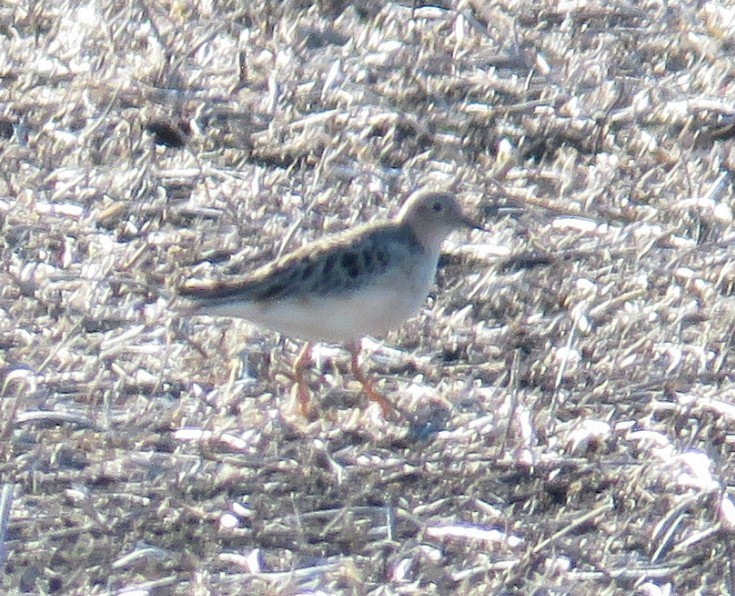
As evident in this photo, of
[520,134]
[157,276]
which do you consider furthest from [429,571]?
[520,134]

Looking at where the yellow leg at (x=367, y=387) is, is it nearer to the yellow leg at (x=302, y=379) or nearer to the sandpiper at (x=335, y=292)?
the sandpiper at (x=335, y=292)

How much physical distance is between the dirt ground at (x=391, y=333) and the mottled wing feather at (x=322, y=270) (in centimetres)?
46

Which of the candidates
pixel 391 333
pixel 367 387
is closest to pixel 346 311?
pixel 367 387

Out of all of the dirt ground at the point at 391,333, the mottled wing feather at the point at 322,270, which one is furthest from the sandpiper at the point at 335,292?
the dirt ground at the point at 391,333

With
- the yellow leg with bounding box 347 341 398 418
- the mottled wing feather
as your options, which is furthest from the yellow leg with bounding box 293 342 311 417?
the mottled wing feather

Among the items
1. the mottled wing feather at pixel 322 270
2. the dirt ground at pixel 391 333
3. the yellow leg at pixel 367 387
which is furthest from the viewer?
the yellow leg at pixel 367 387

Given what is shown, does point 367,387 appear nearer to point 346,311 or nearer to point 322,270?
point 346,311

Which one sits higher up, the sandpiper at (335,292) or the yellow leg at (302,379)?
the sandpiper at (335,292)

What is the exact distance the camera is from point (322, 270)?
7168mm

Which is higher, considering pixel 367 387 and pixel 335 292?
pixel 335 292

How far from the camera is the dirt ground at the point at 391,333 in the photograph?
6219mm

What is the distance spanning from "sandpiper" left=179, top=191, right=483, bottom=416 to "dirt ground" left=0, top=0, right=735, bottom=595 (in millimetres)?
296

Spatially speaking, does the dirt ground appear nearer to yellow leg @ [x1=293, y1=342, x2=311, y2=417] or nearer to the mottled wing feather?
yellow leg @ [x1=293, y1=342, x2=311, y2=417]

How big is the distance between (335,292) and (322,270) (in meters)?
0.11
